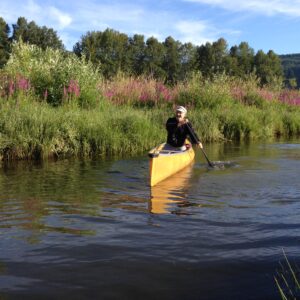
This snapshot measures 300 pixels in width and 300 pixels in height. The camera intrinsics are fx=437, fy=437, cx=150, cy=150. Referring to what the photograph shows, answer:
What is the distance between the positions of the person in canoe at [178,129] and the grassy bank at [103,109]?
1.89 m

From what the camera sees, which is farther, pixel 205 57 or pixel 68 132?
pixel 205 57

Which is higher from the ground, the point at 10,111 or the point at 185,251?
the point at 10,111

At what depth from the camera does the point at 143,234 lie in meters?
4.88

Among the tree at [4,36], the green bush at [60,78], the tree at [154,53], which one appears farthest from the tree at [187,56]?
the green bush at [60,78]

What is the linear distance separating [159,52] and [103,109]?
53082mm

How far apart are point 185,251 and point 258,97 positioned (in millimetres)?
17289

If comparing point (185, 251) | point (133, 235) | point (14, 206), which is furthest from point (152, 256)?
point (14, 206)

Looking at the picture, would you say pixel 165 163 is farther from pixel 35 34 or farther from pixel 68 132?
pixel 35 34

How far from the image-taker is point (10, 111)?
1087 cm

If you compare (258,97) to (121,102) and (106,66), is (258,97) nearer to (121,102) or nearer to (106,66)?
(121,102)

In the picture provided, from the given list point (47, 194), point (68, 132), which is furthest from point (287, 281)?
point (68, 132)

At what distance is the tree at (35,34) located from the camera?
208 ft

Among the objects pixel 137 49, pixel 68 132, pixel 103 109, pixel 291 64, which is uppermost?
pixel 291 64

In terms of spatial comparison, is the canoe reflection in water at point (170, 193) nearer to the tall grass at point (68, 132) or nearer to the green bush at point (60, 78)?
the tall grass at point (68, 132)
